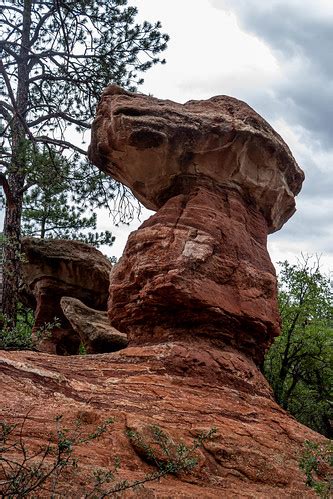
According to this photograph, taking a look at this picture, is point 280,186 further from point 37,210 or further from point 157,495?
point 37,210

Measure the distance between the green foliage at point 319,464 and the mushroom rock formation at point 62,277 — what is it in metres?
8.89

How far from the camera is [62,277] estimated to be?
14.8 metres

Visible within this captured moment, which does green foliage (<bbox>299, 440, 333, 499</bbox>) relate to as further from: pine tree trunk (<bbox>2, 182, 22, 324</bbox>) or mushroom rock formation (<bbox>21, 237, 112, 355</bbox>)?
mushroom rock formation (<bbox>21, 237, 112, 355</bbox>)

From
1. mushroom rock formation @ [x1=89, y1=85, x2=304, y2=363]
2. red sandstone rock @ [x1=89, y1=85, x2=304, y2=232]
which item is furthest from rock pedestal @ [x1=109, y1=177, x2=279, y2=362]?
red sandstone rock @ [x1=89, y1=85, x2=304, y2=232]

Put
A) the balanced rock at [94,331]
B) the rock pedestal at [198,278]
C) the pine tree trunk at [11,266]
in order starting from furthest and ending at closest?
1. the pine tree trunk at [11,266]
2. the balanced rock at [94,331]
3. the rock pedestal at [198,278]

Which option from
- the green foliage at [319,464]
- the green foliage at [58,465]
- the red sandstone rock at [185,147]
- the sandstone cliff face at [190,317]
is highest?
the red sandstone rock at [185,147]

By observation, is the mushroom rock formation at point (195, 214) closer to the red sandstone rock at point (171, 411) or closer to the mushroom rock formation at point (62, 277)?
the red sandstone rock at point (171, 411)

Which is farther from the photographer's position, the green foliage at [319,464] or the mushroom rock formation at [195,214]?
the mushroom rock formation at [195,214]

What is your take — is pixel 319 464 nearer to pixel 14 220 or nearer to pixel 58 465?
pixel 58 465

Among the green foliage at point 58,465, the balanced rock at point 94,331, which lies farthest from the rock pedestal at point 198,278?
the balanced rock at point 94,331

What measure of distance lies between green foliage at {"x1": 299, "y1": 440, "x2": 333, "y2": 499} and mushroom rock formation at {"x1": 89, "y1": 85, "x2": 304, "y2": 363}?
2136 mm

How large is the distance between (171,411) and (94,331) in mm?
6151

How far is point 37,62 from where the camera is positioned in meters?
15.3

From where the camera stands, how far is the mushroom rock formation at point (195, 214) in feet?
26.2
